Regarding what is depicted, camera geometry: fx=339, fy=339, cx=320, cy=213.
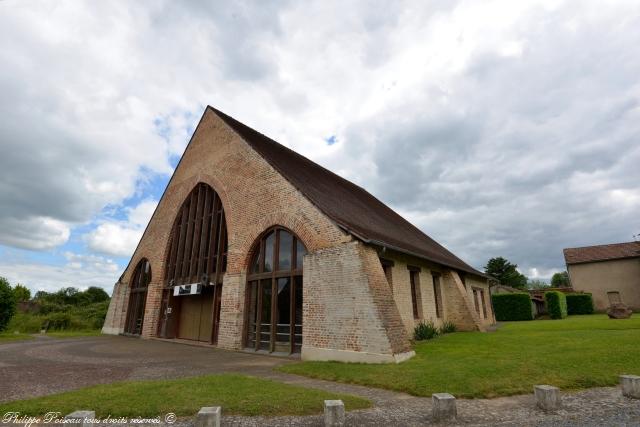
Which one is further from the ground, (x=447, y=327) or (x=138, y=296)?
(x=138, y=296)

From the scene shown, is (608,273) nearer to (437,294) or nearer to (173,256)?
(437,294)

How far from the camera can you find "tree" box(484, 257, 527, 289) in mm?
60656

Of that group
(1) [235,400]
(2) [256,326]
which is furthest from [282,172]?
(1) [235,400]

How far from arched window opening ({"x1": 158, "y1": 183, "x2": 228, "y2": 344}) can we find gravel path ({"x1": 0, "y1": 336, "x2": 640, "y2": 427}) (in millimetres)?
3668

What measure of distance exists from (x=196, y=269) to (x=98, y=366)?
23.0ft

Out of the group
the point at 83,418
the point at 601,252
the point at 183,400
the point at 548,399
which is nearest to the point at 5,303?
the point at 183,400

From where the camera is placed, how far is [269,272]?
1162 cm

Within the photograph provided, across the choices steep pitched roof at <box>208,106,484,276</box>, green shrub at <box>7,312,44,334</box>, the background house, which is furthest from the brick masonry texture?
the background house

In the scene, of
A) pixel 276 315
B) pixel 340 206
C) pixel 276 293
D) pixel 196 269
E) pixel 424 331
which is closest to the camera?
pixel 276 315

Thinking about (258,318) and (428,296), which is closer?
(258,318)

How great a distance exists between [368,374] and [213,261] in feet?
30.6

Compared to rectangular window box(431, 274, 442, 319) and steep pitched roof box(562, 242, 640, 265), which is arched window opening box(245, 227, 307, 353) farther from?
steep pitched roof box(562, 242, 640, 265)

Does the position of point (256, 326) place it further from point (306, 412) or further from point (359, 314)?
point (306, 412)

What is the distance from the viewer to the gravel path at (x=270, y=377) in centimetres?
438
